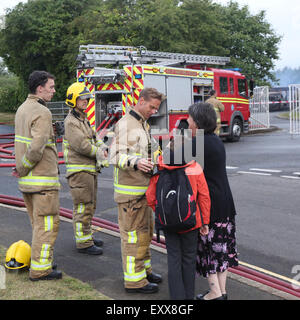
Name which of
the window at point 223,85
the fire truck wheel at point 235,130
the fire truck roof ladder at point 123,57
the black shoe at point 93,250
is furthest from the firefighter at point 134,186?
the fire truck wheel at point 235,130

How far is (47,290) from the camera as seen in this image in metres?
4.06

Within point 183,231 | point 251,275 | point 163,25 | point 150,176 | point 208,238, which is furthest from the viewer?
point 163,25

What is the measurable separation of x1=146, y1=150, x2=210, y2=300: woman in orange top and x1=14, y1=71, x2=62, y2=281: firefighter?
3.63 feet

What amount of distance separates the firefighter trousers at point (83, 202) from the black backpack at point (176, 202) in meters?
1.77

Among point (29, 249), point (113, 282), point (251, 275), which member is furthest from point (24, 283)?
point (251, 275)

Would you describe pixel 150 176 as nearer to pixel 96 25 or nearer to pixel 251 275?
pixel 251 275

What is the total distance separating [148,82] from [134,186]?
11.5m

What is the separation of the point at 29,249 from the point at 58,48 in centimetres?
2670

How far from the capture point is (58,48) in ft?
97.3

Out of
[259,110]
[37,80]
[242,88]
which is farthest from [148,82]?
[37,80]

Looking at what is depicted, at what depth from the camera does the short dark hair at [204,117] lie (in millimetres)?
3699

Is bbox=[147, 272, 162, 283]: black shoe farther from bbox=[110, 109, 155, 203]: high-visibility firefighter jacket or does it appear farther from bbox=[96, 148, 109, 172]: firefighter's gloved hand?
bbox=[96, 148, 109, 172]: firefighter's gloved hand

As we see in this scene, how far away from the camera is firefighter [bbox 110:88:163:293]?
3996 millimetres

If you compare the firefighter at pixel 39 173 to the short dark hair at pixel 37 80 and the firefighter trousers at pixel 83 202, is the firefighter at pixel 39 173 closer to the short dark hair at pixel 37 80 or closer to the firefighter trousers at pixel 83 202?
the short dark hair at pixel 37 80
